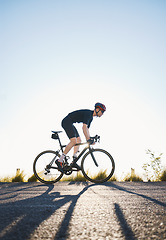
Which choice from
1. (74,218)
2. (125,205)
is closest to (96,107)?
(125,205)

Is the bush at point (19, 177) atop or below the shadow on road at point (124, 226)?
atop

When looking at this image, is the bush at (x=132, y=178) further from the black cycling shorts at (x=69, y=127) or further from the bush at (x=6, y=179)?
the bush at (x=6, y=179)

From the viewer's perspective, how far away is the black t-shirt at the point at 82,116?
19.4 ft

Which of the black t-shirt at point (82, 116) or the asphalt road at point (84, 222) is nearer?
the asphalt road at point (84, 222)

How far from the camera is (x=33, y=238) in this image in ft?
5.20

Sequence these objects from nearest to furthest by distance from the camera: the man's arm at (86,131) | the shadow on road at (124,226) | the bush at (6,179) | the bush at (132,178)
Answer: the shadow on road at (124,226)
the man's arm at (86,131)
the bush at (132,178)
the bush at (6,179)

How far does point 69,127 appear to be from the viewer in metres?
6.14

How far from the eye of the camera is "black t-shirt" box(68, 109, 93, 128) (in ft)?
19.4

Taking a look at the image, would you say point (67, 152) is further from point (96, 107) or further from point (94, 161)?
point (96, 107)

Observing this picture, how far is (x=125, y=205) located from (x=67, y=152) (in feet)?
11.5

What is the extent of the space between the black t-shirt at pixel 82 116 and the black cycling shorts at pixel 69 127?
13 cm

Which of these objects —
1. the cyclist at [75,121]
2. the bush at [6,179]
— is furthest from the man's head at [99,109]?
the bush at [6,179]

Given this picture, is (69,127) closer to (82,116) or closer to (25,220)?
(82,116)

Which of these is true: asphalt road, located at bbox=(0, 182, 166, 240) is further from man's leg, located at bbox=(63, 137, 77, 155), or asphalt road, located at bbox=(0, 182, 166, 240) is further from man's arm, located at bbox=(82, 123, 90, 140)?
man's leg, located at bbox=(63, 137, 77, 155)
